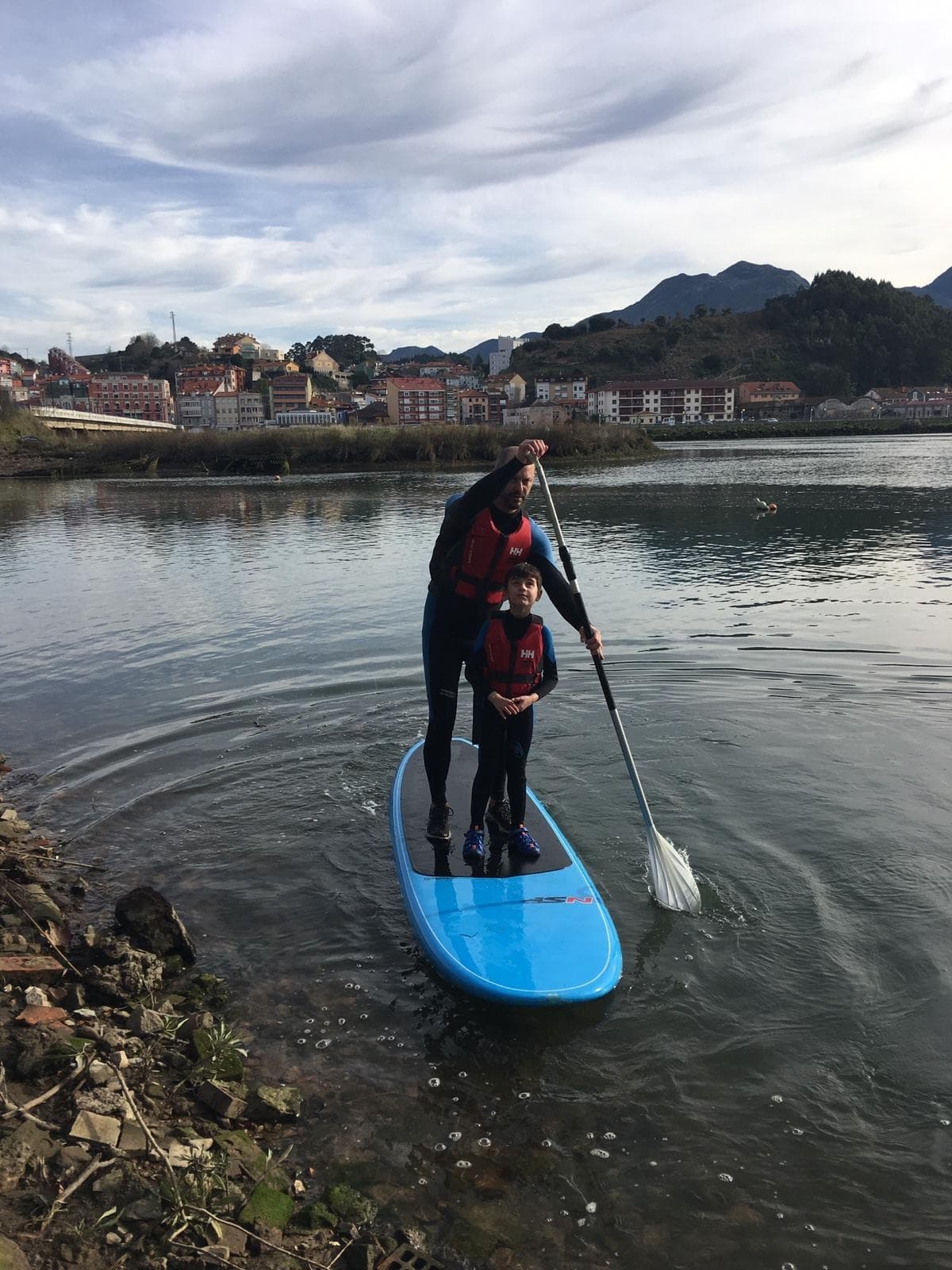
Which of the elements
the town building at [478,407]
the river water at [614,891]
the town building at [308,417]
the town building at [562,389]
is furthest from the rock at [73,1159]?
the town building at [562,389]

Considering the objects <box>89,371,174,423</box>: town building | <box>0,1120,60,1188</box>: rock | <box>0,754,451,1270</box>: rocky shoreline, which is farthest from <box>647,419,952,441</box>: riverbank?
<box>0,1120,60,1188</box>: rock

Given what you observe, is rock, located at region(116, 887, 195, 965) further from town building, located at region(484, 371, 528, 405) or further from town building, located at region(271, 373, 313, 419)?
town building, located at region(484, 371, 528, 405)

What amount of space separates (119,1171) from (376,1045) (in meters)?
1.47

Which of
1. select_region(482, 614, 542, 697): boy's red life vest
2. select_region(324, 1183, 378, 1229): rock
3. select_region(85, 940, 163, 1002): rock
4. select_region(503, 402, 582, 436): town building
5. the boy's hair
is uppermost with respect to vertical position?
select_region(503, 402, 582, 436): town building

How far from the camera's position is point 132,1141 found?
3289mm

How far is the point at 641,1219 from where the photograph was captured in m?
3.36

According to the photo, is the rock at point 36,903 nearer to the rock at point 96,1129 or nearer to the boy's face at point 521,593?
the rock at point 96,1129

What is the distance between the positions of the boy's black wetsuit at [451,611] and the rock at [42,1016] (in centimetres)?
266

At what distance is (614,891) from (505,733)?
1.27 m

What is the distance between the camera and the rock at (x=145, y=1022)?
13.6 ft

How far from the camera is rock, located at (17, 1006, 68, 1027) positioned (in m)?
3.94

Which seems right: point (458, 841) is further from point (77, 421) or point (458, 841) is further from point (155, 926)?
point (77, 421)

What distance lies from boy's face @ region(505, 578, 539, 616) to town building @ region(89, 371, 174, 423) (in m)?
172

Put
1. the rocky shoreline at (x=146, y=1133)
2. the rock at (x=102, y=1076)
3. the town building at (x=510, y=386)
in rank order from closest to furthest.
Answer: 1. the rocky shoreline at (x=146, y=1133)
2. the rock at (x=102, y=1076)
3. the town building at (x=510, y=386)
